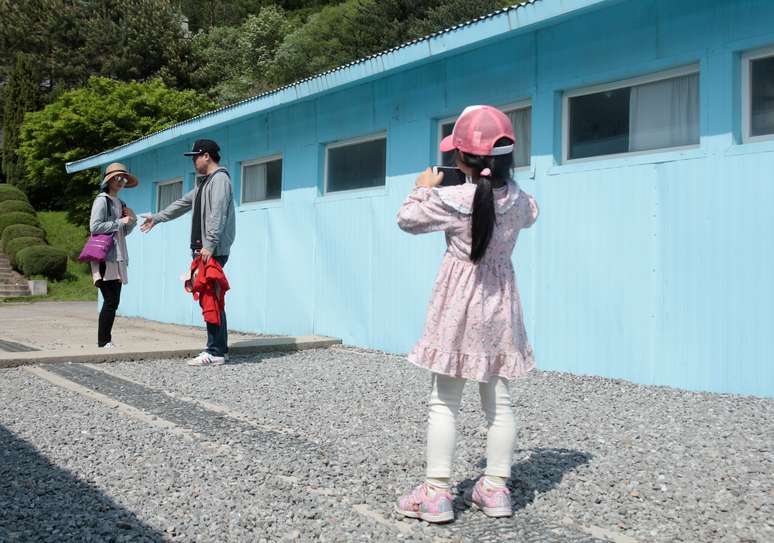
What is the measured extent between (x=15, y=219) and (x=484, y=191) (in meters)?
29.1

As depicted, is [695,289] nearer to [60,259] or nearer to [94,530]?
[94,530]

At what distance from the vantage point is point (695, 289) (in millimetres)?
5832

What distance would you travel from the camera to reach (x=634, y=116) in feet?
21.1

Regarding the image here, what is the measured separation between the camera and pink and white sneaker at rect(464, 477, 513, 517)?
9.89 feet

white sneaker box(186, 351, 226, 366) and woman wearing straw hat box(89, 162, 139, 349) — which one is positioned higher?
woman wearing straw hat box(89, 162, 139, 349)

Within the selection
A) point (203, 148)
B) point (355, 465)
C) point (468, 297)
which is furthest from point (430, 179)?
point (203, 148)

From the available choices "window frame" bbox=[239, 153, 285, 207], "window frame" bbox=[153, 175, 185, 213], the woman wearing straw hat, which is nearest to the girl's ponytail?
the woman wearing straw hat

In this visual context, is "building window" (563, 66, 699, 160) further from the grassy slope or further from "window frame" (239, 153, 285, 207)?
the grassy slope

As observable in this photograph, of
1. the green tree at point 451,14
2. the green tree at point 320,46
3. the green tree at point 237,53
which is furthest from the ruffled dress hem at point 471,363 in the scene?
the green tree at point 237,53

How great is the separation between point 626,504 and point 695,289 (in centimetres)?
309

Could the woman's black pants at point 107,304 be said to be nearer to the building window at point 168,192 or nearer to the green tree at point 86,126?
the building window at point 168,192

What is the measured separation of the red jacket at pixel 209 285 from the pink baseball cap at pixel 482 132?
4088 millimetres

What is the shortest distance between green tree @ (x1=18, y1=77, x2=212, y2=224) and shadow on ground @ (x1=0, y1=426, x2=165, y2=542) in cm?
2895

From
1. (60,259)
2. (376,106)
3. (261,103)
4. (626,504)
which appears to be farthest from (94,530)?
(60,259)
